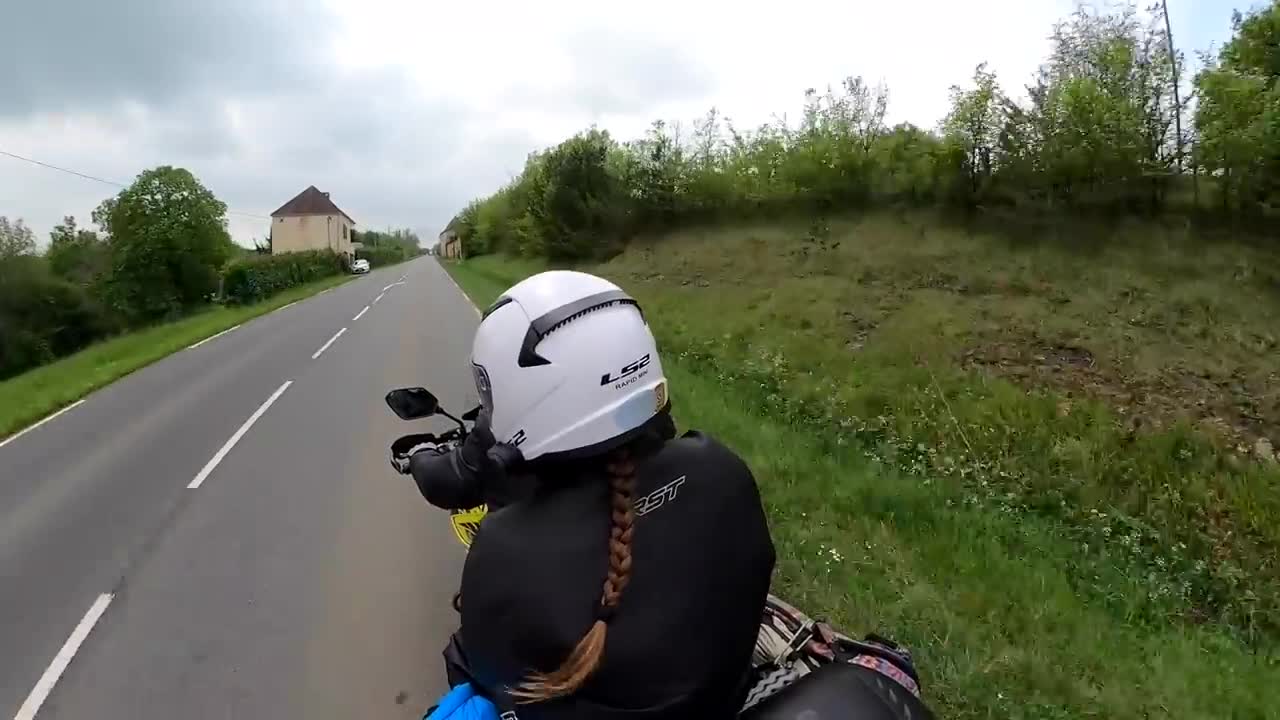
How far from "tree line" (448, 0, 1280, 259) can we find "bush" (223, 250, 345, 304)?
19.7 m

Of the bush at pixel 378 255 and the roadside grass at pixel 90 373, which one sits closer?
the roadside grass at pixel 90 373

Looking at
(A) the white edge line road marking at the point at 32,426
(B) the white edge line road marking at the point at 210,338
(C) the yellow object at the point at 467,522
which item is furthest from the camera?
(B) the white edge line road marking at the point at 210,338

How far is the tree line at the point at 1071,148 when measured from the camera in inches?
481

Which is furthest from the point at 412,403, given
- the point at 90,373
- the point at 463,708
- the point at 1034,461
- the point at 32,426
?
the point at 90,373

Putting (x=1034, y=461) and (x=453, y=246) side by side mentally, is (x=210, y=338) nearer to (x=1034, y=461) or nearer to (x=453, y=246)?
(x=1034, y=461)

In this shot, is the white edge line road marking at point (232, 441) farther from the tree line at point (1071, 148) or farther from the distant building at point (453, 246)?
the distant building at point (453, 246)

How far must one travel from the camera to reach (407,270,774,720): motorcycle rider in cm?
140

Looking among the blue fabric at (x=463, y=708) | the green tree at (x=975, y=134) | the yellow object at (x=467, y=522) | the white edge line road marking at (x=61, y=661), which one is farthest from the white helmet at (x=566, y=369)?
the green tree at (x=975, y=134)

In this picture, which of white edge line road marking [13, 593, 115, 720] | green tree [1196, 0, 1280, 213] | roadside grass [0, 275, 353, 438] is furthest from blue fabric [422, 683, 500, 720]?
green tree [1196, 0, 1280, 213]

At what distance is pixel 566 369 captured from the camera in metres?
1.68

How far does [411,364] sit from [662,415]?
36.3 ft

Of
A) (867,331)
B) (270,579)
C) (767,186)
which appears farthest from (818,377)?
(767,186)

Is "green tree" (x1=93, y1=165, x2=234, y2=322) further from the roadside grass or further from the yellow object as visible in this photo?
the yellow object

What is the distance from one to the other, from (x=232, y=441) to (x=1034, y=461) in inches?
298
